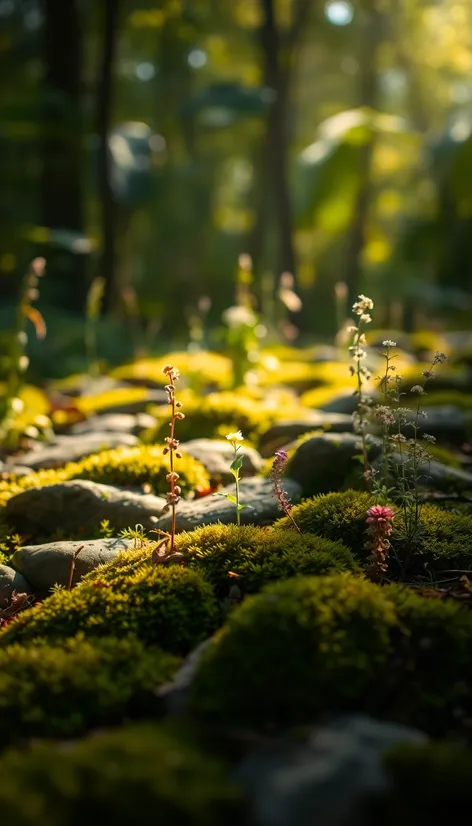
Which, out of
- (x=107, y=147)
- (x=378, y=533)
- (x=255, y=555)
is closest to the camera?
(x=378, y=533)

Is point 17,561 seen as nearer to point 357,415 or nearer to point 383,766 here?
point 357,415

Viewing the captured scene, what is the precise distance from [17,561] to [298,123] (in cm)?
2780

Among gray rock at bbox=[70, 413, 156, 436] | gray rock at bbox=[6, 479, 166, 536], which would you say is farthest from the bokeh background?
gray rock at bbox=[6, 479, 166, 536]

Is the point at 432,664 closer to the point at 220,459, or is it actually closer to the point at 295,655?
the point at 295,655

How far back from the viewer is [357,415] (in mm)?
3137

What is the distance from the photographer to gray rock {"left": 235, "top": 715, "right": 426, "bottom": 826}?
150cm

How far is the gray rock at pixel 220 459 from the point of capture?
4176mm

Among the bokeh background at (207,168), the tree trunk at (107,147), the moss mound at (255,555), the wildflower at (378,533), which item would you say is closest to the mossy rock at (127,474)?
the moss mound at (255,555)

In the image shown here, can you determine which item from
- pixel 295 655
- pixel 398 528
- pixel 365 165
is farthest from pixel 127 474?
pixel 365 165

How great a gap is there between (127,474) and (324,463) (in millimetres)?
990

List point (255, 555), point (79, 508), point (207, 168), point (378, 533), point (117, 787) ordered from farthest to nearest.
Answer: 1. point (207, 168)
2. point (79, 508)
3. point (255, 555)
4. point (378, 533)
5. point (117, 787)

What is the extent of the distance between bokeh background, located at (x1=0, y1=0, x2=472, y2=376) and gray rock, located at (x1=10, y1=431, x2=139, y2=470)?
7.19 ft

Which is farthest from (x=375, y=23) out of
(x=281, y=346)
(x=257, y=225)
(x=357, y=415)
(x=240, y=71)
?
(x=357, y=415)

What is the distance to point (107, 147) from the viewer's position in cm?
1093
